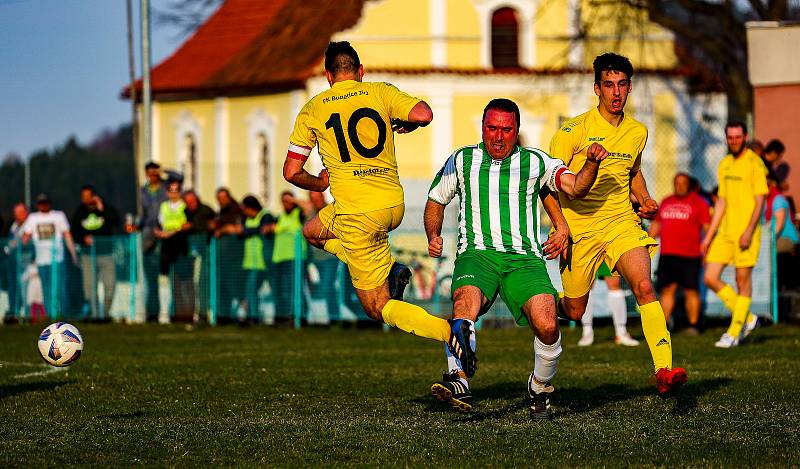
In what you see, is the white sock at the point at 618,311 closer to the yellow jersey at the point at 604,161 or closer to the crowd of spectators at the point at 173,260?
the crowd of spectators at the point at 173,260

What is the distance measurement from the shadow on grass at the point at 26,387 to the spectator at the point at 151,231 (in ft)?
35.6

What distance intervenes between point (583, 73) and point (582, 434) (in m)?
36.9

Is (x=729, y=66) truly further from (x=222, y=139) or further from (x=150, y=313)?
(x=222, y=139)

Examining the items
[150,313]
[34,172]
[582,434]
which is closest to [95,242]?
[150,313]

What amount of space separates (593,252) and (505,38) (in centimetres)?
3678

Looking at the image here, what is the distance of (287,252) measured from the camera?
2233cm

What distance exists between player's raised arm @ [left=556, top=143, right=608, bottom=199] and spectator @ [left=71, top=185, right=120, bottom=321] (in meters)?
16.0

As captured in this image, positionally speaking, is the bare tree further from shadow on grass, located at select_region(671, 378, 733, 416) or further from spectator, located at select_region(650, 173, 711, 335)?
shadow on grass, located at select_region(671, 378, 733, 416)

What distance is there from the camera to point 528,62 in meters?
46.4

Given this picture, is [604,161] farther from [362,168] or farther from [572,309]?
[362,168]

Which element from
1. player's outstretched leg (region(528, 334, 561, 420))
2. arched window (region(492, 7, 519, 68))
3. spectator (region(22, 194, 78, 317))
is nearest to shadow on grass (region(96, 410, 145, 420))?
player's outstretched leg (region(528, 334, 561, 420))

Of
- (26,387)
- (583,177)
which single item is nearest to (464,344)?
(583,177)

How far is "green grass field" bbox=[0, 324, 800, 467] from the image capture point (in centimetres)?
830

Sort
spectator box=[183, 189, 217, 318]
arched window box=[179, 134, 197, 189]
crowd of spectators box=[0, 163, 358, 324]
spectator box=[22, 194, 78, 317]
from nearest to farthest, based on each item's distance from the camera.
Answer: crowd of spectators box=[0, 163, 358, 324]
spectator box=[183, 189, 217, 318]
spectator box=[22, 194, 78, 317]
arched window box=[179, 134, 197, 189]
